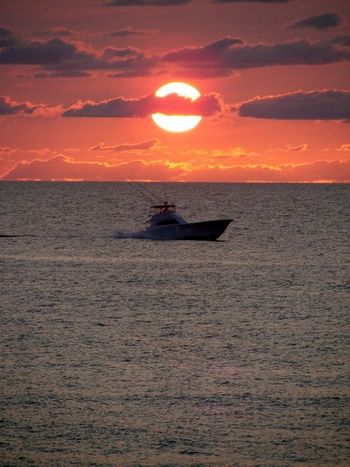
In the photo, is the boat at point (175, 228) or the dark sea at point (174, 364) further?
the boat at point (175, 228)

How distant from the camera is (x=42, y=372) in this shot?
28016 millimetres

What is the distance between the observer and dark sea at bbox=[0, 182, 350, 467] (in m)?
21.0

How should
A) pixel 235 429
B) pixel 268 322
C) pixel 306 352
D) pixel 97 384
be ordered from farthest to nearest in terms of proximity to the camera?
pixel 268 322 < pixel 306 352 < pixel 97 384 < pixel 235 429

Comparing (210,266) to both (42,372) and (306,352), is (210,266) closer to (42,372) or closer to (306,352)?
(306,352)

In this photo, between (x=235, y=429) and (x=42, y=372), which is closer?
(x=235, y=429)

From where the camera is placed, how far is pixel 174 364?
2941cm

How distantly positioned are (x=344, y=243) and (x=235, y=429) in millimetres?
64432

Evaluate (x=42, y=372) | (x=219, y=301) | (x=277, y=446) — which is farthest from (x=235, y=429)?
(x=219, y=301)

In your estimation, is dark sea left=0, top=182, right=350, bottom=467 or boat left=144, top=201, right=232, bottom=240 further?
boat left=144, top=201, right=232, bottom=240

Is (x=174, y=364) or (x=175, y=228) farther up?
(x=175, y=228)

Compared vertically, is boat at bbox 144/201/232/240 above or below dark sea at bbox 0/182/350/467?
above

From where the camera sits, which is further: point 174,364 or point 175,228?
point 175,228

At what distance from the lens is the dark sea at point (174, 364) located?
21.0 metres

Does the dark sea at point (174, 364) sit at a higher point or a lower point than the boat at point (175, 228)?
lower
